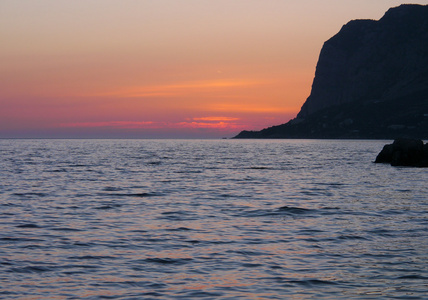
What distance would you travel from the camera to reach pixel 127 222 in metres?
21.0

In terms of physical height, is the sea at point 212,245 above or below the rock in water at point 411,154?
below

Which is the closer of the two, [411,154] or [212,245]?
[212,245]

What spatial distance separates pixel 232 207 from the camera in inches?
1017

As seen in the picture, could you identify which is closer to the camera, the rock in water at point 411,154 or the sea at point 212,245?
the sea at point 212,245

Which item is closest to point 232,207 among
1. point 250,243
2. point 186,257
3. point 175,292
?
point 250,243

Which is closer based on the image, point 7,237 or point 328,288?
point 328,288

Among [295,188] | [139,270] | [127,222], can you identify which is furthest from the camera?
[295,188]

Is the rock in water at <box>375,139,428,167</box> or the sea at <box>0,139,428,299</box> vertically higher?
the rock in water at <box>375,139,428,167</box>

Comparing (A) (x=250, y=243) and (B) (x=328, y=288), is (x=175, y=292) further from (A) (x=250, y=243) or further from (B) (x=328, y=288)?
(A) (x=250, y=243)

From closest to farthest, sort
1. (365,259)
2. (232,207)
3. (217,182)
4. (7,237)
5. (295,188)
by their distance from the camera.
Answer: (365,259)
(7,237)
(232,207)
(295,188)
(217,182)

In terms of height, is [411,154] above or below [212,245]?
above

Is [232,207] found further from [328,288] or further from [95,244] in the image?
[328,288]

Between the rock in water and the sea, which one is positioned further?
the rock in water

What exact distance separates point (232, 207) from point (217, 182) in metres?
15.5
